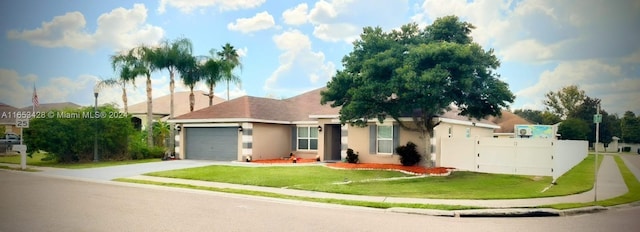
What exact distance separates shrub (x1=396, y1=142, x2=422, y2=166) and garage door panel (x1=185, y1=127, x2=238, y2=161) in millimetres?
10426

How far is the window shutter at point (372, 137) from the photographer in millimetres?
26016

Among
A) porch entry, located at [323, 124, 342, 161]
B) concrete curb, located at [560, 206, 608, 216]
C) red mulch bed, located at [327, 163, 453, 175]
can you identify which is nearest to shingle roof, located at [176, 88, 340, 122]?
porch entry, located at [323, 124, 342, 161]

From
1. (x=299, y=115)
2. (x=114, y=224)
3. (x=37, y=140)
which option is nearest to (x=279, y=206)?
(x=114, y=224)

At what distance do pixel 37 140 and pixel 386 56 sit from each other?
839 inches

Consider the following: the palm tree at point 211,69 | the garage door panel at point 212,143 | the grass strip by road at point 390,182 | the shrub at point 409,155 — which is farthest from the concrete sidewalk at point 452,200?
the palm tree at point 211,69

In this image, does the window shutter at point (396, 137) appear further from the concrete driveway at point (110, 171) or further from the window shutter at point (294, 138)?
the concrete driveway at point (110, 171)

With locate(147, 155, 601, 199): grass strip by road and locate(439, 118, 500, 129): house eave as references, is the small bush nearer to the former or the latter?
locate(147, 155, 601, 199): grass strip by road

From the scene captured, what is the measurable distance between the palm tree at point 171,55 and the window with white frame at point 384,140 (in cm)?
1874

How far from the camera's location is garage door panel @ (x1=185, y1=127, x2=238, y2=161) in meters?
29.3

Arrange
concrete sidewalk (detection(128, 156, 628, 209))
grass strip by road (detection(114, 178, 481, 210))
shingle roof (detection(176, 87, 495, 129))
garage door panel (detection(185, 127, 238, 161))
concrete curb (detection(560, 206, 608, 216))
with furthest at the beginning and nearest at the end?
garage door panel (detection(185, 127, 238, 161)), shingle roof (detection(176, 87, 495, 129)), concrete sidewalk (detection(128, 156, 628, 209)), grass strip by road (detection(114, 178, 481, 210)), concrete curb (detection(560, 206, 608, 216))

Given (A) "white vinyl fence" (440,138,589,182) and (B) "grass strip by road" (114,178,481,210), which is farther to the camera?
(A) "white vinyl fence" (440,138,589,182)

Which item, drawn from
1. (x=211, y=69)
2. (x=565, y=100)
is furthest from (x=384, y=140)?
(x=565, y=100)

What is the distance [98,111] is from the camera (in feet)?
99.6

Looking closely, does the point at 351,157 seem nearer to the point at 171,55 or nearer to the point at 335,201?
the point at 335,201
